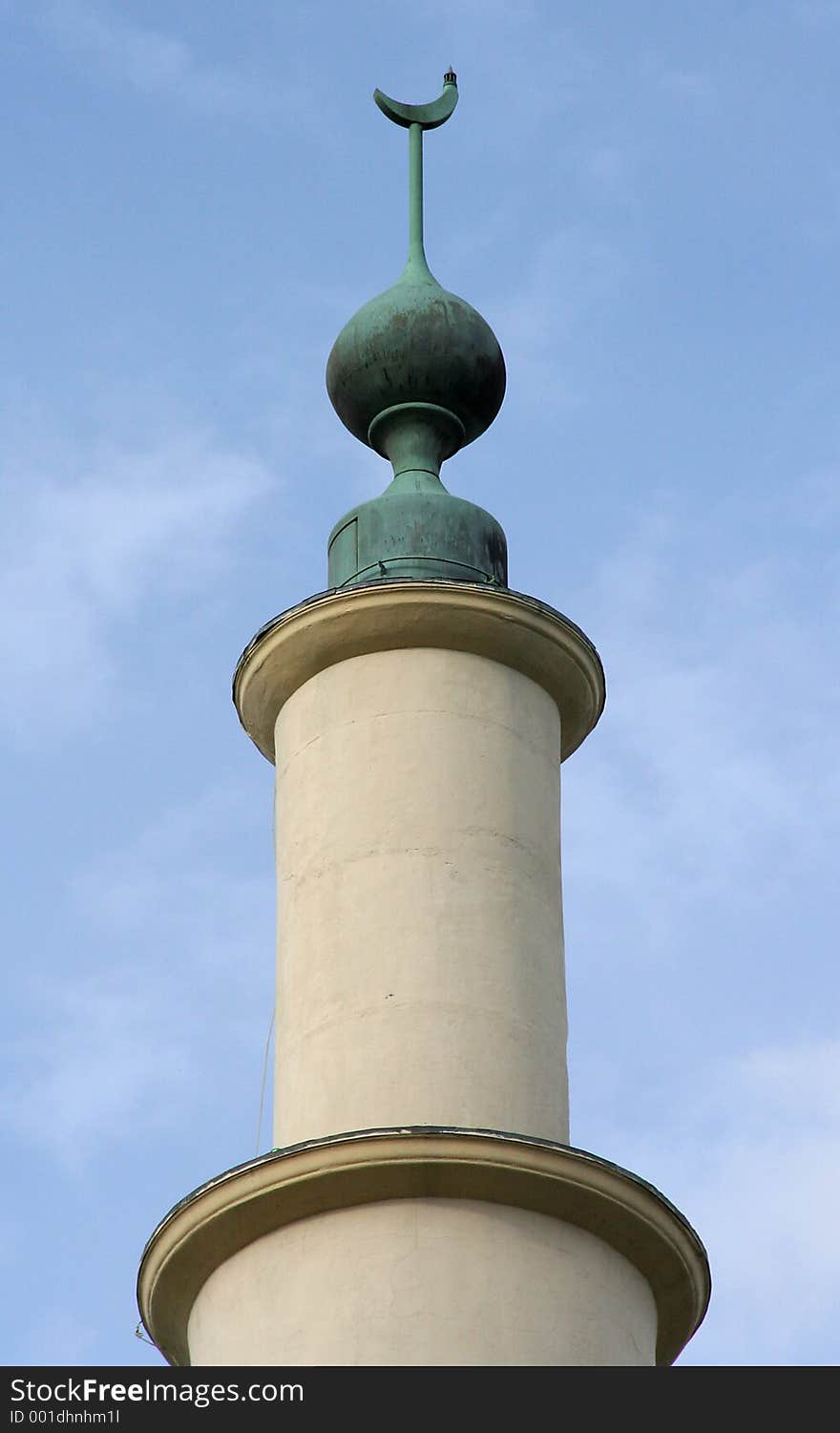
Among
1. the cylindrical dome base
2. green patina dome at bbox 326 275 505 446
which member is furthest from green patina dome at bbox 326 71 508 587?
the cylindrical dome base

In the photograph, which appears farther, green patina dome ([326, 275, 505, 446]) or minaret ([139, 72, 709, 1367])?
green patina dome ([326, 275, 505, 446])

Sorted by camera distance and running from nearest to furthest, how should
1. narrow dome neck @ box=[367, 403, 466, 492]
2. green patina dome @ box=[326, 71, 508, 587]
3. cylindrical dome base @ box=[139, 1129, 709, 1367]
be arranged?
1. cylindrical dome base @ box=[139, 1129, 709, 1367]
2. green patina dome @ box=[326, 71, 508, 587]
3. narrow dome neck @ box=[367, 403, 466, 492]

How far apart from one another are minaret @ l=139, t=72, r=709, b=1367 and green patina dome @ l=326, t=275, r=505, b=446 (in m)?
0.02

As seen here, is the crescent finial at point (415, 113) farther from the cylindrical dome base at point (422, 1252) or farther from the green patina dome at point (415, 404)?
the cylindrical dome base at point (422, 1252)

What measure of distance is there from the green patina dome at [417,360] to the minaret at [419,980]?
2cm

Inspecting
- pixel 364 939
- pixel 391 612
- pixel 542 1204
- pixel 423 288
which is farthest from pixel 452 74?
pixel 542 1204

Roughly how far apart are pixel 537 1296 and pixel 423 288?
25.1ft

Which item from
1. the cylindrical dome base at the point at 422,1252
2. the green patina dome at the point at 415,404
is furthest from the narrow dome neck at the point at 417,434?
the cylindrical dome base at the point at 422,1252

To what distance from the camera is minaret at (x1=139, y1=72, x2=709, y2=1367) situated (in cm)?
1877

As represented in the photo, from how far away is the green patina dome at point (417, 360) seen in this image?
75.4 ft

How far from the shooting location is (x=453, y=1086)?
64.1 ft

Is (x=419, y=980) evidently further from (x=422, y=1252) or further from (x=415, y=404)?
(x=415, y=404)

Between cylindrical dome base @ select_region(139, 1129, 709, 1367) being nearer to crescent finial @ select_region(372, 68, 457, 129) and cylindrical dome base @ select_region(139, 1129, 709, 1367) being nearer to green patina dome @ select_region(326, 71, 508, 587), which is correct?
green patina dome @ select_region(326, 71, 508, 587)
